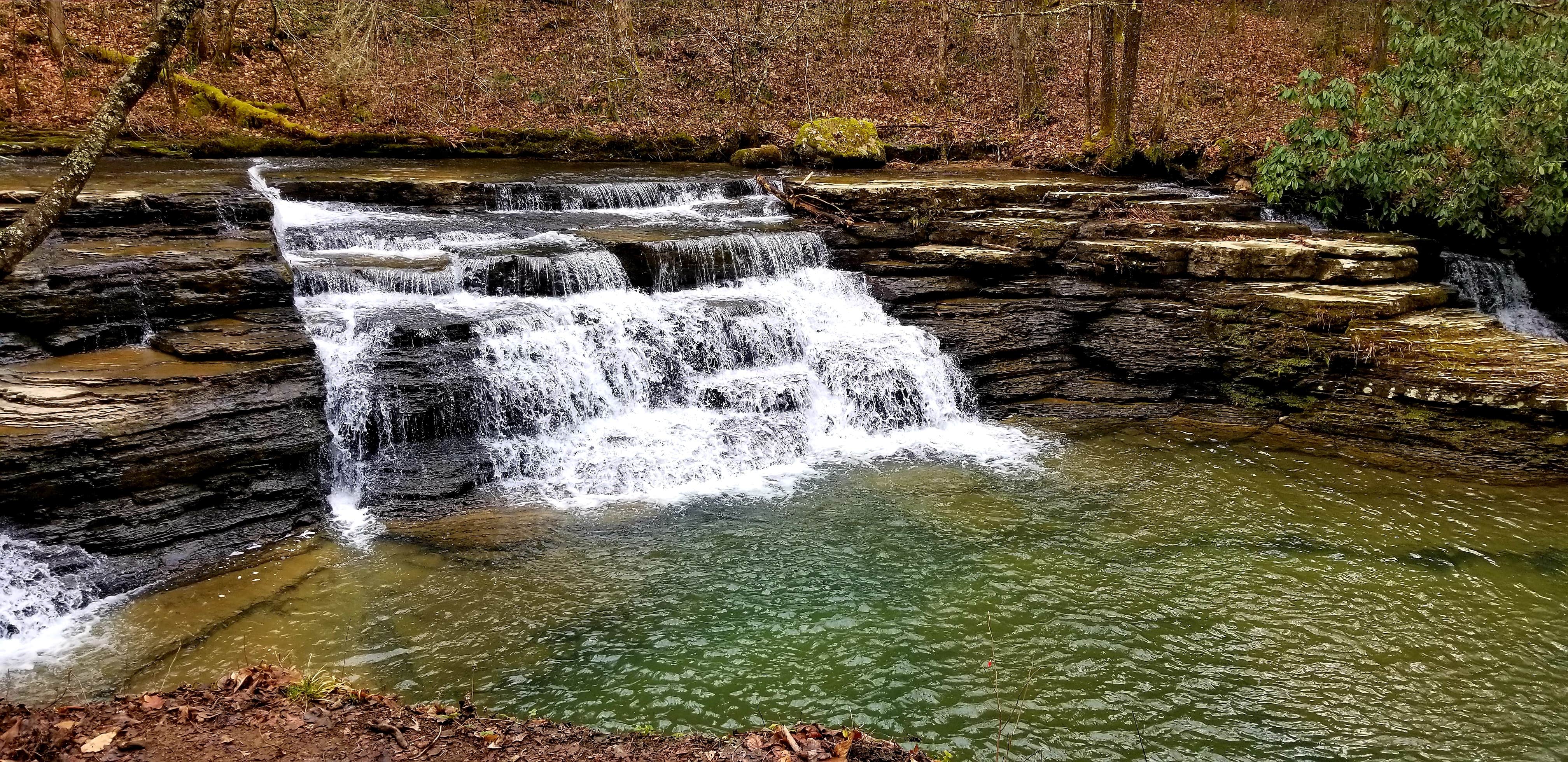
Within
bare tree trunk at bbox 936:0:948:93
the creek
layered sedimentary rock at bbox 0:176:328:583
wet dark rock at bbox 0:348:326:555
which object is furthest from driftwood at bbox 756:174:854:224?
bare tree trunk at bbox 936:0:948:93

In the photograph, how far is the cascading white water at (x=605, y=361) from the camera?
809cm

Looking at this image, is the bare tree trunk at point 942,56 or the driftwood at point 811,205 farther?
the bare tree trunk at point 942,56

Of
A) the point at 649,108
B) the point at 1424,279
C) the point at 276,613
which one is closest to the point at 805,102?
the point at 649,108

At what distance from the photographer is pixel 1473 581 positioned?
6215mm

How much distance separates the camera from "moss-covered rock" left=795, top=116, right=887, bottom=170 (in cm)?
1698

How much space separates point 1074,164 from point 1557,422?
32.4 feet

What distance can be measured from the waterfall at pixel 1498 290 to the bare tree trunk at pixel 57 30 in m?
22.9

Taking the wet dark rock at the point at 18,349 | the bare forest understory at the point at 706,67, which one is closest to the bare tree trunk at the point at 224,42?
the bare forest understory at the point at 706,67

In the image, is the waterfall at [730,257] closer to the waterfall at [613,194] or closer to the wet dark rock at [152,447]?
the waterfall at [613,194]

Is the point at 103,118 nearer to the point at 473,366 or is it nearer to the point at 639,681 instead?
the point at 639,681

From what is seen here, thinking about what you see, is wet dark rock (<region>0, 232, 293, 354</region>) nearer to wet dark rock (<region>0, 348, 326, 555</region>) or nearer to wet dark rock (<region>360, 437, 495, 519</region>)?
wet dark rock (<region>0, 348, 326, 555</region>)

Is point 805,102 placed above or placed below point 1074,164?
above

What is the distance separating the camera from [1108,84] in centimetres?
1677

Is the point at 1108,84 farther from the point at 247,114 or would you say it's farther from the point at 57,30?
the point at 57,30
